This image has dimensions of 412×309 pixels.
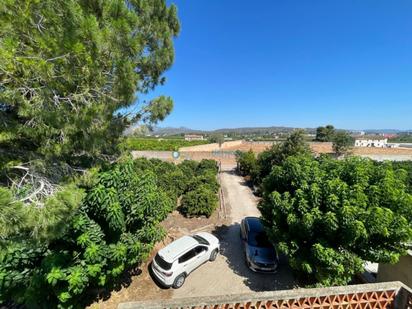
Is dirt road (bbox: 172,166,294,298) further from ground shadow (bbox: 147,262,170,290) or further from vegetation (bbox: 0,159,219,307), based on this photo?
vegetation (bbox: 0,159,219,307)

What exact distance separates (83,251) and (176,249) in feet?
11.3

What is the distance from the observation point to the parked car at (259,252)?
25.6ft

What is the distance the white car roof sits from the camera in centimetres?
702

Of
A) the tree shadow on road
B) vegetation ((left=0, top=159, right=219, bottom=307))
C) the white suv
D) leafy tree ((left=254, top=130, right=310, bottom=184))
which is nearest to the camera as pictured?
vegetation ((left=0, top=159, right=219, bottom=307))

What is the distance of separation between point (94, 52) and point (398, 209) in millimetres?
7547

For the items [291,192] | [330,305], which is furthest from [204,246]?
Answer: [330,305]

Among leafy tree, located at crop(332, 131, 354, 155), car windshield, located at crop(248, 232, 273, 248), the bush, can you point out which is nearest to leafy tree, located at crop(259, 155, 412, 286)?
car windshield, located at crop(248, 232, 273, 248)

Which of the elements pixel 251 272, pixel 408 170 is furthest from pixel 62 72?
pixel 408 170

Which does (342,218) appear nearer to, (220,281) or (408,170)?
(220,281)

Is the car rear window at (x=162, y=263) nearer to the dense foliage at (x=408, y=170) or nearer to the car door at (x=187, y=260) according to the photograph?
the car door at (x=187, y=260)

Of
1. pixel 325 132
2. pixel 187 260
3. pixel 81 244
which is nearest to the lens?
pixel 81 244

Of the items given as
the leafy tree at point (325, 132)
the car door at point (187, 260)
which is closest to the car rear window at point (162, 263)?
the car door at point (187, 260)

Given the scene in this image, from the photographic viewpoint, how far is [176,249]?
7.43 meters

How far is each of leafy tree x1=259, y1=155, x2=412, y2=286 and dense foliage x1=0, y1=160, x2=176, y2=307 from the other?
13.7ft
